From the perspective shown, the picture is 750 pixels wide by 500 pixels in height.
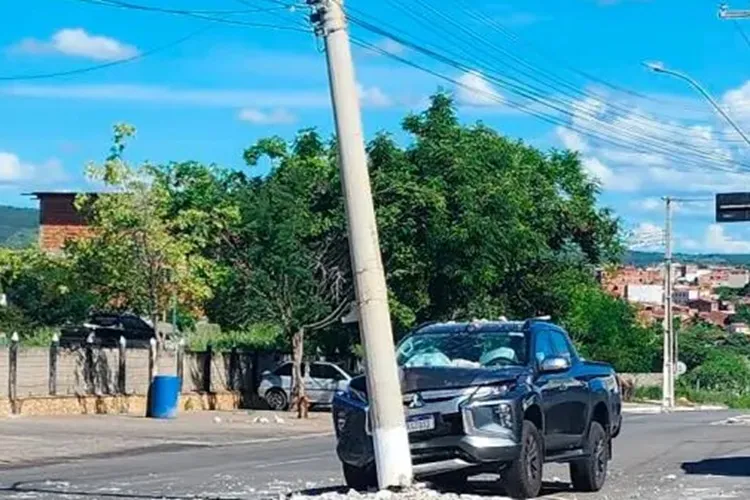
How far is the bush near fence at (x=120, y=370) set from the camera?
34.6 m

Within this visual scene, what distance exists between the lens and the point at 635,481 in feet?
65.1

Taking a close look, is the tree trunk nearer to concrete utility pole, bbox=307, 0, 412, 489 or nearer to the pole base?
concrete utility pole, bbox=307, 0, 412, 489

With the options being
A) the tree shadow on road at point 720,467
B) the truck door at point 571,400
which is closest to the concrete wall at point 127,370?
the tree shadow on road at point 720,467

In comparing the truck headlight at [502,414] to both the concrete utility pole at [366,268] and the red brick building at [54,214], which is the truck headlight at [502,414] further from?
the red brick building at [54,214]

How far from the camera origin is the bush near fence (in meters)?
34.6

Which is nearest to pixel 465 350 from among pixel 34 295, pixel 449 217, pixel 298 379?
pixel 298 379

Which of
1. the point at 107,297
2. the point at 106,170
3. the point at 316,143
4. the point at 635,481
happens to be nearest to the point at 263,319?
the point at 107,297

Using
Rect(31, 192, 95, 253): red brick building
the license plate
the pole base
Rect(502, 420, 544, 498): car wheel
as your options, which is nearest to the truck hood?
the license plate

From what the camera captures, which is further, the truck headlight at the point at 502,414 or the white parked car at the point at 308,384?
the white parked car at the point at 308,384

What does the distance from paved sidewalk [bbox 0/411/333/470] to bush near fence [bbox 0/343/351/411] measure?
0.99m

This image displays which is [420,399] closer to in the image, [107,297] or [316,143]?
[107,297]

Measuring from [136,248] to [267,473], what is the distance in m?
17.8

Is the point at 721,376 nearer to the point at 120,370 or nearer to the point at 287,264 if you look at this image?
the point at 287,264

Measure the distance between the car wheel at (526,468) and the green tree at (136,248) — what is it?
74.4 feet
